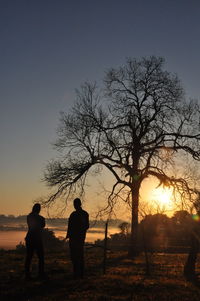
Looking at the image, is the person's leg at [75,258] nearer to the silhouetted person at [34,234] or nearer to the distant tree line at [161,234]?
the silhouetted person at [34,234]

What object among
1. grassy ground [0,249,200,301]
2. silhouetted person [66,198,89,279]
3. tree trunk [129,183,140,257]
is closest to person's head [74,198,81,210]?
silhouetted person [66,198,89,279]

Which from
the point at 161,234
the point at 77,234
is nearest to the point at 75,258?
the point at 77,234

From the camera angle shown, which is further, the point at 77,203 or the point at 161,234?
the point at 161,234

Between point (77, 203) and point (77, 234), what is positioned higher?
point (77, 203)

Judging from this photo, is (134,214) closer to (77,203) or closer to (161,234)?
(77,203)

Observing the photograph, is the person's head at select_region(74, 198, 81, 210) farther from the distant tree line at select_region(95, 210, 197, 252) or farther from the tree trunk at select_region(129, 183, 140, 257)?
the tree trunk at select_region(129, 183, 140, 257)

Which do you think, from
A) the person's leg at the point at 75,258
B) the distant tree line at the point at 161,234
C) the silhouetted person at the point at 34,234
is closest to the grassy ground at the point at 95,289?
the person's leg at the point at 75,258

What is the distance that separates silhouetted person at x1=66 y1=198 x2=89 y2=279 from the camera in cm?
1287

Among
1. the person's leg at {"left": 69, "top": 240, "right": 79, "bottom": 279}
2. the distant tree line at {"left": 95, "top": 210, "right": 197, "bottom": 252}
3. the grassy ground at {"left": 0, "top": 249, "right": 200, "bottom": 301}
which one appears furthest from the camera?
the distant tree line at {"left": 95, "top": 210, "right": 197, "bottom": 252}

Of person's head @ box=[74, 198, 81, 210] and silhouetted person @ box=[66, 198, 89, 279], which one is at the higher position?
person's head @ box=[74, 198, 81, 210]

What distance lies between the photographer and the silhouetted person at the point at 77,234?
1287 centimetres

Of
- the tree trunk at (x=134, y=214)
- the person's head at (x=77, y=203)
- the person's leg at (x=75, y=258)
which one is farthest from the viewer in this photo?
the tree trunk at (x=134, y=214)

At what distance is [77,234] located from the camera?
1297 cm

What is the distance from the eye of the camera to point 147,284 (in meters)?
11.9
